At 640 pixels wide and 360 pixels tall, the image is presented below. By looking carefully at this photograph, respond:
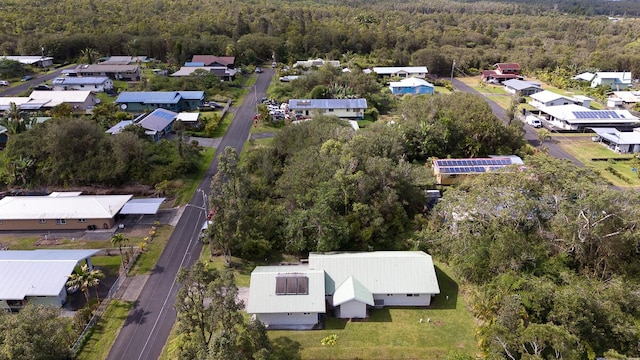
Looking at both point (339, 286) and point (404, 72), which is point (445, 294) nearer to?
point (339, 286)

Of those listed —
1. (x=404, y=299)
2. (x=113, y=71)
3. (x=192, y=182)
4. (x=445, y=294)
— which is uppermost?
(x=113, y=71)

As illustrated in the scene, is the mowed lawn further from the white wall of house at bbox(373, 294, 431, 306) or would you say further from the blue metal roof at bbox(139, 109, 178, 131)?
the blue metal roof at bbox(139, 109, 178, 131)

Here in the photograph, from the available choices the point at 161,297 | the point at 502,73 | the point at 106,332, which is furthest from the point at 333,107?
the point at 502,73

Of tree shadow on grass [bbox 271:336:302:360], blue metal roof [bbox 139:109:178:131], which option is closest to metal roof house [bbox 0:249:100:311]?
tree shadow on grass [bbox 271:336:302:360]

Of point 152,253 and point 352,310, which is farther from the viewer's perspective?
point 152,253

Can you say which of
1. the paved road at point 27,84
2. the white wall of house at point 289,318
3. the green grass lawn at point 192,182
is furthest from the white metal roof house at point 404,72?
the white wall of house at point 289,318

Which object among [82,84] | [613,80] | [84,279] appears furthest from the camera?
[613,80]

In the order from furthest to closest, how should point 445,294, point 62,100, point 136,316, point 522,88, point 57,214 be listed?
point 522,88 < point 62,100 < point 57,214 < point 445,294 < point 136,316
